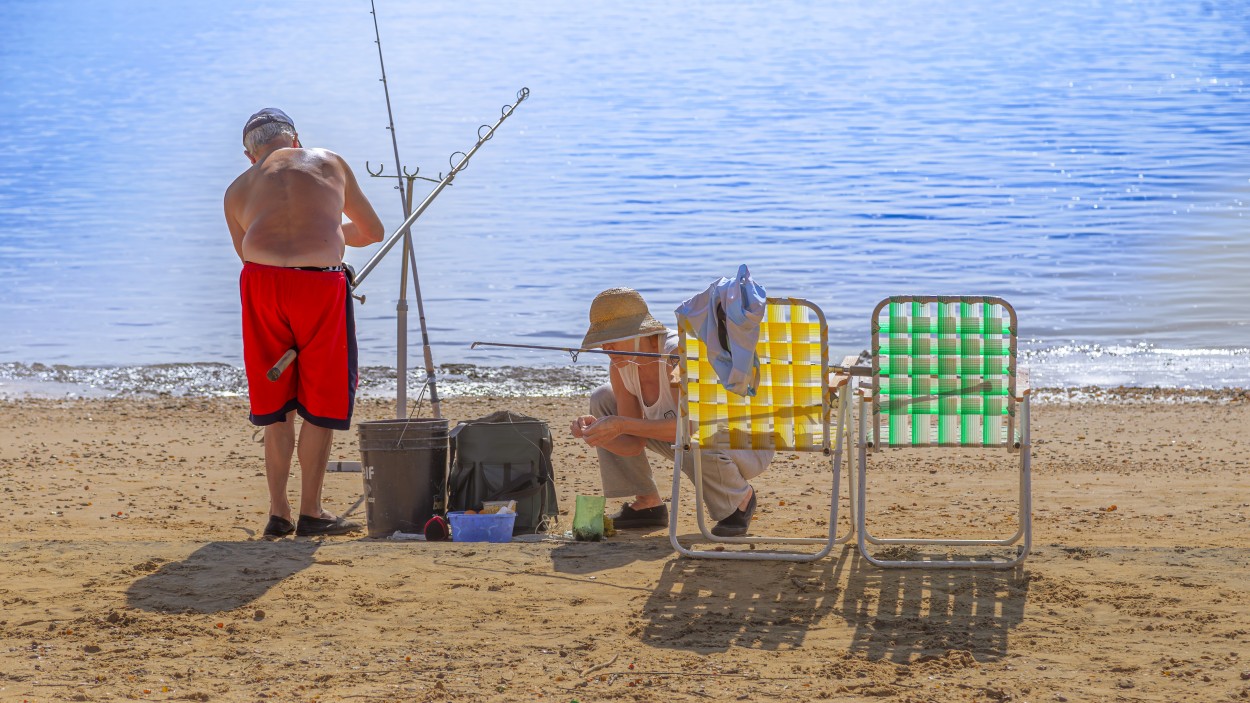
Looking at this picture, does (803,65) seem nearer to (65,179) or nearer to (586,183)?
(586,183)

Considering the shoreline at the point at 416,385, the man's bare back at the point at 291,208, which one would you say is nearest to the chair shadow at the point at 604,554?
the man's bare back at the point at 291,208

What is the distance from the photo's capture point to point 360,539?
17.5ft

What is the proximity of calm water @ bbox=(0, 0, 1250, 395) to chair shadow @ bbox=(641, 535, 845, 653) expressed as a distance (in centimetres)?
594

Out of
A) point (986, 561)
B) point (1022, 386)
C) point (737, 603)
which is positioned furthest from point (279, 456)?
point (1022, 386)

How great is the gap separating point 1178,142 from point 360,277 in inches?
1079

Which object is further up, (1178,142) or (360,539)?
(1178,142)

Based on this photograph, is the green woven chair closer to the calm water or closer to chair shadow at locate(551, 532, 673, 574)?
chair shadow at locate(551, 532, 673, 574)

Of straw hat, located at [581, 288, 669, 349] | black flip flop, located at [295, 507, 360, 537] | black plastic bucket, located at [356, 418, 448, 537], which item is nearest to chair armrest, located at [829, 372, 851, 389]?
straw hat, located at [581, 288, 669, 349]

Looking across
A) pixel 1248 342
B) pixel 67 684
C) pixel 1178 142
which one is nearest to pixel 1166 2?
pixel 1178 142

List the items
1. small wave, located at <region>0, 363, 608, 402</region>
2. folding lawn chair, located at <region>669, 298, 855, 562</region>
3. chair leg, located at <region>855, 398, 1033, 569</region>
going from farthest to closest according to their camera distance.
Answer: small wave, located at <region>0, 363, 608, 402</region> < folding lawn chair, located at <region>669, 298, 855, 562</region> < chair leg, located at <region>855, 398, 1033, 569</region>

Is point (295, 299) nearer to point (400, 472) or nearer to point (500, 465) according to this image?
point (400, 472)

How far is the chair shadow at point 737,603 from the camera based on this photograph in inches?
A: 153

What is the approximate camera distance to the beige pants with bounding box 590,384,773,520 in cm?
520

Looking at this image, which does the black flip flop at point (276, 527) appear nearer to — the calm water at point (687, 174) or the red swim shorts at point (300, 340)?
the red swim shorts at point (300, 340)
